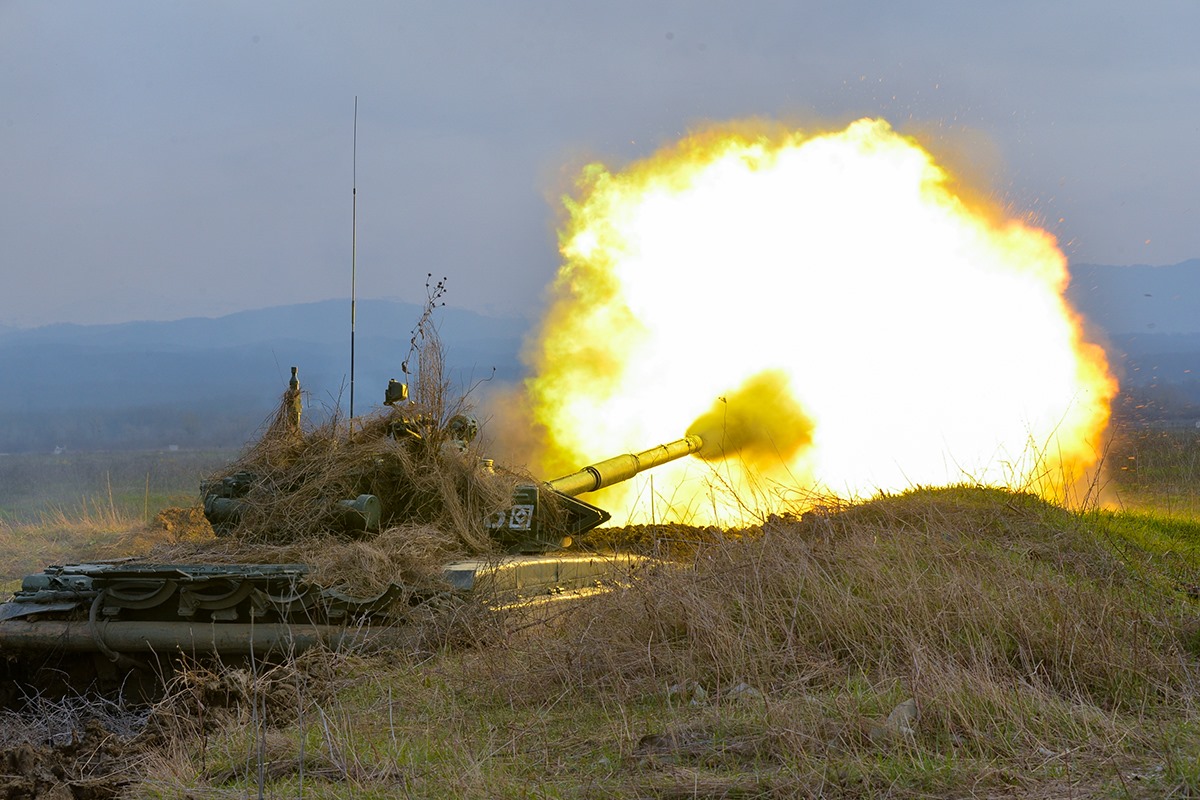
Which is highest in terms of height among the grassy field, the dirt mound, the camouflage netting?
the camouflage netting

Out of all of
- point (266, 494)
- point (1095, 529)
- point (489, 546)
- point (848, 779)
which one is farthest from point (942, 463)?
point (848, 779)

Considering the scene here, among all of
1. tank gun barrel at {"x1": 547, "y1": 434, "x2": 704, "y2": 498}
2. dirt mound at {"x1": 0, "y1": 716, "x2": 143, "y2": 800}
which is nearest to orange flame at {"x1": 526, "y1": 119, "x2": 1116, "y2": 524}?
tank gun barrel at {"x1": 547, "y1": 434, "x2": 704, "y2": 498}

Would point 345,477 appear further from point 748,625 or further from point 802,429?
point 802,429

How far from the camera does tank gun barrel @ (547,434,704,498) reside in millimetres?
13914

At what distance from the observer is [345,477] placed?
11.5 meters

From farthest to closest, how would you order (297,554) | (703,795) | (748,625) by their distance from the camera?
(297,554)
(748,625)
(703,795)

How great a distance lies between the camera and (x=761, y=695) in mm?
6672

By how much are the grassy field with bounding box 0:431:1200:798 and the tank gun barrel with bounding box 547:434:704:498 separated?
3.82 meters

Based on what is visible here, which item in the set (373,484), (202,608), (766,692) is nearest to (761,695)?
(766,692)

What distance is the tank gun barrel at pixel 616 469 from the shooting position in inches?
548

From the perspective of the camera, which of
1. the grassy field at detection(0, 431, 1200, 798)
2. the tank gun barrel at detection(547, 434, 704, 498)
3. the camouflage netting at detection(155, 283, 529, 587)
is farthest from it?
the tank gun barrel at detection(547, 434, 704, 498)

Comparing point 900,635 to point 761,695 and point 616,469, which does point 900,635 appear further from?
point 616,469

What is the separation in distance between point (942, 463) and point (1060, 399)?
186cm

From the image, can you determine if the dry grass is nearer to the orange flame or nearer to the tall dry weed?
the tall dry weed
